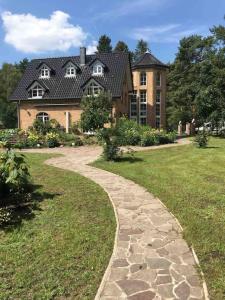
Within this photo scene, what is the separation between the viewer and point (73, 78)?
39.4 metres

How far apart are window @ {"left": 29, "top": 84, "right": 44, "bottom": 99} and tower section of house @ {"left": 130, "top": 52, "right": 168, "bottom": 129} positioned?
1265cm

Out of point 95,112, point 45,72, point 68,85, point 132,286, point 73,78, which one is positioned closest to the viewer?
point 132,286

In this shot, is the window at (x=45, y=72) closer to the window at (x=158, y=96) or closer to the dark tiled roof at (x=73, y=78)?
the dark tiled roof at (x=73, y=78)

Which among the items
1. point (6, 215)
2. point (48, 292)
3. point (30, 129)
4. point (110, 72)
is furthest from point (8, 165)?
point (110, 72)

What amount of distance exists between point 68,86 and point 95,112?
37.9ft

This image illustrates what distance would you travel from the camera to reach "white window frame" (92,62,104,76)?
126ft

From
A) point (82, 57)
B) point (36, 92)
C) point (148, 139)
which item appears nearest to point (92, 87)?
point (82, 57)

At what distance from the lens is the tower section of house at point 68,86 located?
37.2m

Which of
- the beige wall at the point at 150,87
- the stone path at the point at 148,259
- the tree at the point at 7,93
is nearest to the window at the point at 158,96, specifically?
the beige wall at the point at 150,87

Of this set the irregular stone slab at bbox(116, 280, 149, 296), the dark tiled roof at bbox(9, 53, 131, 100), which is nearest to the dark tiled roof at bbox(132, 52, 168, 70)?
the dark tiled roof at bbox(9, 53, 131, 100)

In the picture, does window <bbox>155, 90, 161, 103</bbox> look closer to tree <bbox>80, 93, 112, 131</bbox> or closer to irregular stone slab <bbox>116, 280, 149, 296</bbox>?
tree <bbox>80, 93, 112, 131</bbox>

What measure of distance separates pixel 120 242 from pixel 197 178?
664 cm

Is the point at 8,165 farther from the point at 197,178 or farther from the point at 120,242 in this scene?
the point at 197,178

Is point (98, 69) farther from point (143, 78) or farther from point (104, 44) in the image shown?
point (104, 44)
